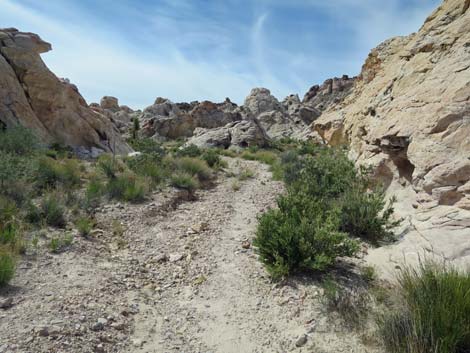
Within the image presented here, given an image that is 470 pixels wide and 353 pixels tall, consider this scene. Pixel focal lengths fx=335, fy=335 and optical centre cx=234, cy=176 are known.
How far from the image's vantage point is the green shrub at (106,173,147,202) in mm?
8359

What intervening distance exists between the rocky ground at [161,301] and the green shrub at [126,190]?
1759 millimetres

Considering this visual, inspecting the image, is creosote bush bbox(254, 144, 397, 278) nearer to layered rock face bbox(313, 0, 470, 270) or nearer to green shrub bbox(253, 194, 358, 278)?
green shrub bbox(253, 194, 358, 278)

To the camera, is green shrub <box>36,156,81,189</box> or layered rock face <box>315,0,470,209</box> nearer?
layered rock face <box>315,0,470,209</box>

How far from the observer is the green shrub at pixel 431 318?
271cm

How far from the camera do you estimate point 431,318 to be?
2.78 m

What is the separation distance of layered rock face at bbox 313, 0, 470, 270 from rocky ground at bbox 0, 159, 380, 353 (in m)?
1.89

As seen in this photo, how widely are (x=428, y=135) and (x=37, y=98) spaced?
16.4 metres

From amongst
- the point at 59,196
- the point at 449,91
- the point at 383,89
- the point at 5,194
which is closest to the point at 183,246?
the point at 59,196

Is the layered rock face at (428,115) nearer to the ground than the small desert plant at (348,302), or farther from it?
farther from it

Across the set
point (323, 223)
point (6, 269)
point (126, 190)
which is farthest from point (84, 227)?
point (323, 223)

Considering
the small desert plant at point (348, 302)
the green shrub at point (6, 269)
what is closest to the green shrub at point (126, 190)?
the green shrub at point (6, 269)

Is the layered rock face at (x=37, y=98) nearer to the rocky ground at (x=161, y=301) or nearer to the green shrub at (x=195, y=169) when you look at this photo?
the green shrub at (x=195, y=169)

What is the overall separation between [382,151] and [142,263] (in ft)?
17.7

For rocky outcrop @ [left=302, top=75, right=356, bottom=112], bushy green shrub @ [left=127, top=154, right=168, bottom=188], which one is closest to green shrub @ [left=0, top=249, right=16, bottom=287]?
bushy green shrub @ [left=127, top=154, right=168, bottom=188]
